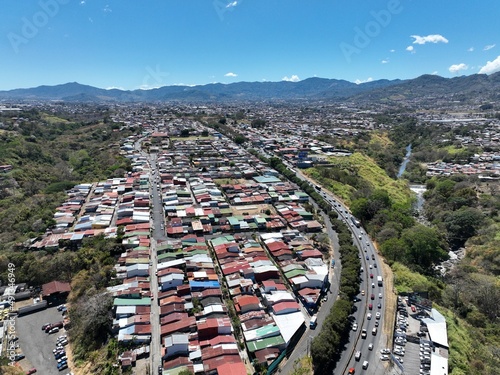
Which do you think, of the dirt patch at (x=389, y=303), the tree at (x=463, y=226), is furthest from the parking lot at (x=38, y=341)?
the tree at (x=463, y=226)

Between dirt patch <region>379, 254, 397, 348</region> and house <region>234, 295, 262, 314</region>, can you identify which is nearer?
dirt patch <region>379, 254, 397, 348</region>

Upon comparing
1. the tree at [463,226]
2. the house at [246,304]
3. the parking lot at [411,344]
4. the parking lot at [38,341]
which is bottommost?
the tree at [463,226]

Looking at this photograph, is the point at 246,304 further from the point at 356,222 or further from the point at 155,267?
the point at 356,222

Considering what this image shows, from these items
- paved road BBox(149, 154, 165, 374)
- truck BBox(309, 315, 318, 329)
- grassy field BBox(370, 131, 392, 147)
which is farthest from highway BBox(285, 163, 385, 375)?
grassy field BBox(370, 131, 392, 147)

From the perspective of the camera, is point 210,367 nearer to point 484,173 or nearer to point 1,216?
point 1,216

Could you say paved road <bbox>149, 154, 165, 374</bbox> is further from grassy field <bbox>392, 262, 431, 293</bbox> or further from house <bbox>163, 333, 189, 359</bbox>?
grassy field <bbox>392, 262, 431, 293</bbox>

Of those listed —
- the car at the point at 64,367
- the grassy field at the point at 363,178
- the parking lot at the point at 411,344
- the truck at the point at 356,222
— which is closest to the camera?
the parking lot at the point at 411,344

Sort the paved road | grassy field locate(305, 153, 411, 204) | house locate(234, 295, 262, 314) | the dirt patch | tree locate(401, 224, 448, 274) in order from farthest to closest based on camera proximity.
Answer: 1. grassy field locate(305, 153, 411, 204)
2. tree locate(401, 224, 448, 274)
3. house locate(234, 295, 262, 314)
4. the dirt patch
5. the paved road

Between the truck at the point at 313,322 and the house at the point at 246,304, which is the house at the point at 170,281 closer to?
the house at the point at 246,304
